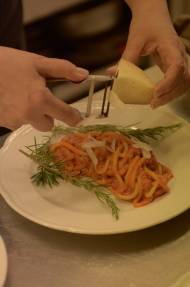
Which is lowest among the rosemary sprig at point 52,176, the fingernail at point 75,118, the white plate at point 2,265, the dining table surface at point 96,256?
the dining table surface at point 96,256

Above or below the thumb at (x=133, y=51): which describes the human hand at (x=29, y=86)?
above

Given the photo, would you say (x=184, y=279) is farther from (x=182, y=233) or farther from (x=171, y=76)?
(x=171, y=76)

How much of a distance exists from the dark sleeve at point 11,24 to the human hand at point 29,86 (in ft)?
1.24

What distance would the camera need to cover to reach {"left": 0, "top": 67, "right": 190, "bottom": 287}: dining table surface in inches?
28.5

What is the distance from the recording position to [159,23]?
947mm

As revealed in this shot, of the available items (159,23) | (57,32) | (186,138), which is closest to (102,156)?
(186,138)

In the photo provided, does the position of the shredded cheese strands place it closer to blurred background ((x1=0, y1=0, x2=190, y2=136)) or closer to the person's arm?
the person's arm

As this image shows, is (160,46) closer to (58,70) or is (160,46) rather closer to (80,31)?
(58,70)

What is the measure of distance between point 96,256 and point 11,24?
1.97ft

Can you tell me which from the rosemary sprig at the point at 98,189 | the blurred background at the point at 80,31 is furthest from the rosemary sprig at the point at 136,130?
the blurred background at the point at 80,31

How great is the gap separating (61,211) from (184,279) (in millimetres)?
227

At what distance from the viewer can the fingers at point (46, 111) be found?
0.75 metres

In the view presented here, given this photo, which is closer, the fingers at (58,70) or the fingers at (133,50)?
the fingers at (58,70)

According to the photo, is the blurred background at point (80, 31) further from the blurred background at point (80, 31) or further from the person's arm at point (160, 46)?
the person's arm at point (160, 46)
